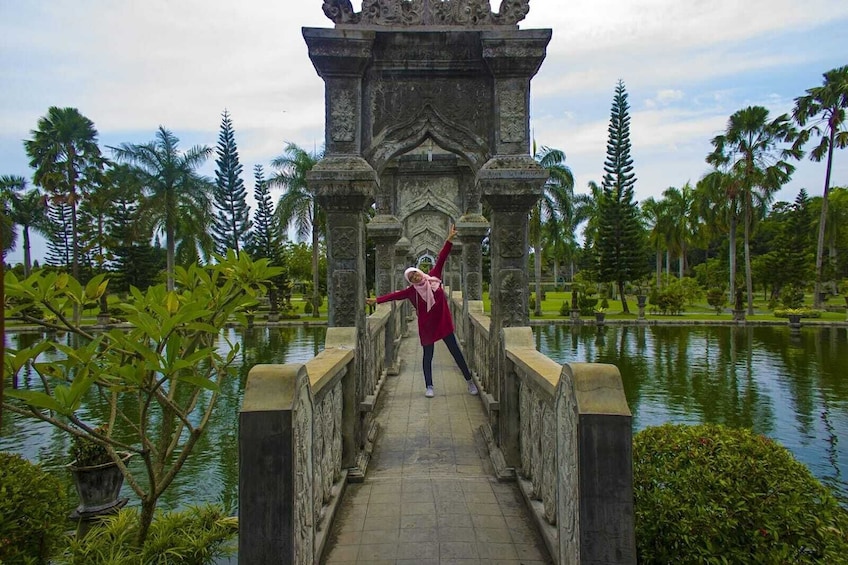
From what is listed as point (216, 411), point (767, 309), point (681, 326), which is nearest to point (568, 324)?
point (681, 326)

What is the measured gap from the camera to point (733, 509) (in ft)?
10.0

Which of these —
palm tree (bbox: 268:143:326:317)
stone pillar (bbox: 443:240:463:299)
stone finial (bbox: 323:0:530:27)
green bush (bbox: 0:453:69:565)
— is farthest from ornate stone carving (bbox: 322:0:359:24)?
palm tree (bbox: 268:143:326:317)

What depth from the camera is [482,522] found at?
12.5ft

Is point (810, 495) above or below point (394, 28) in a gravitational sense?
below

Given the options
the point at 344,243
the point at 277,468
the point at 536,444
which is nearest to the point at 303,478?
the point at 277,468

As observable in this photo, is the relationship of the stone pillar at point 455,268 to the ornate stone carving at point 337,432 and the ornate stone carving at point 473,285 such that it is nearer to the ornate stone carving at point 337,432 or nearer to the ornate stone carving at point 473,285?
the ornate stone carving at point 473,285

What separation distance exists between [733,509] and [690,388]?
10.4m

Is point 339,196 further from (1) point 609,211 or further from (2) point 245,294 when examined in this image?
(1) point 609,211

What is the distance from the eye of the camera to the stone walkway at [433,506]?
→ 341 centimetres

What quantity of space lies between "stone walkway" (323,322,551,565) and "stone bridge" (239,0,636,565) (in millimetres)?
15

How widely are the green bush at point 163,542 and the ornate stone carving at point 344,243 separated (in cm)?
232

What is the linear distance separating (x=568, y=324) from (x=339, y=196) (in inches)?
941

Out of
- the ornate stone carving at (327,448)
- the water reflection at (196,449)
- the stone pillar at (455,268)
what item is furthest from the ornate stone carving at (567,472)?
the stone pillar at (455,268)

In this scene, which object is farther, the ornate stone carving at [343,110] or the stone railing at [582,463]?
the ornate stone carving at [343,110]
